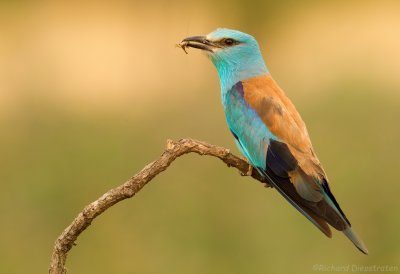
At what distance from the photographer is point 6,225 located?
6.07 m

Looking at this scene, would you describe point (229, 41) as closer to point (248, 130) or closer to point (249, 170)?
point (248, 130)

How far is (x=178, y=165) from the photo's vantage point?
6465mm

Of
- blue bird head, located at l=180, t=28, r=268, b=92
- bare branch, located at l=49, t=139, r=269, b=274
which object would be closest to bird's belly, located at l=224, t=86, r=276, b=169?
blue bird head, located at l=180, t=28, r=268, b=92

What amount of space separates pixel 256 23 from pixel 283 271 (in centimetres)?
545

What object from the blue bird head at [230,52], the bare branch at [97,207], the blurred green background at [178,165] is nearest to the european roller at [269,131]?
the blue bird head at [230,52]

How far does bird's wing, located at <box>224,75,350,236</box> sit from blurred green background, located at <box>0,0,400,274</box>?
1.21m

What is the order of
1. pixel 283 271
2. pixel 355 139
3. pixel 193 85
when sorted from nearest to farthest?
pixel 283 271 < pixel 355 139 < pixel 193 85

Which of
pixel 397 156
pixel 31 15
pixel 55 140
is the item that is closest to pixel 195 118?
pixel 55 140

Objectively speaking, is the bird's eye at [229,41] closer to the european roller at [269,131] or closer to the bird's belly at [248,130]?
the european roller at [269,131]

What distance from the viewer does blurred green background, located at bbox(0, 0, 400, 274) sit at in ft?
19.0

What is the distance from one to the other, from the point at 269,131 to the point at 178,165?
193 centimetres

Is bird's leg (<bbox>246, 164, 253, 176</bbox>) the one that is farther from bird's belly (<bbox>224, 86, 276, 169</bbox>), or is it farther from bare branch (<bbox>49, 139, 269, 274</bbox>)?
bare branch (<bbox>49, 139, 269, 274</bbox>)

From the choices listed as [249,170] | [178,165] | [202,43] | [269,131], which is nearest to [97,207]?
[249,170]

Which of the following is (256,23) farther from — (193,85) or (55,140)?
(55,140)
